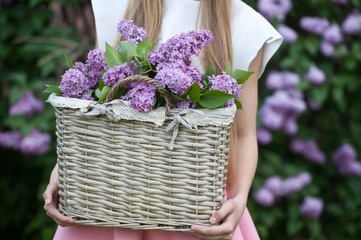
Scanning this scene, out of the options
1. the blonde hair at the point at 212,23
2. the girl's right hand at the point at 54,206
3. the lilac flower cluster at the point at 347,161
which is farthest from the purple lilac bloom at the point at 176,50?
the lilac flower cluster at the point at 347,161

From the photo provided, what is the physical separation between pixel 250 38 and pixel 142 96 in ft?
1.58

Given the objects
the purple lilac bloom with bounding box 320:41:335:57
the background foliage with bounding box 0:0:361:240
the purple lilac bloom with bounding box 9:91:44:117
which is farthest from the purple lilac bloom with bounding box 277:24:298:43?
the purple lilac bloom with bounding box 9:91:44:117

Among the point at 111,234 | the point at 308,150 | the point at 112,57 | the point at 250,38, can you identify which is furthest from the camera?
the point at 308,150

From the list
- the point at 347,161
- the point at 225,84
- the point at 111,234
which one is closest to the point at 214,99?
the point at 225,84

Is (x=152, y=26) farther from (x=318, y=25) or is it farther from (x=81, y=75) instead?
(x=318, y=25)

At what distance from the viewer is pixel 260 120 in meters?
3.44

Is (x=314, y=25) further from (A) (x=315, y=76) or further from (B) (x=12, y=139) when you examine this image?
(B) (x=12, y=139)

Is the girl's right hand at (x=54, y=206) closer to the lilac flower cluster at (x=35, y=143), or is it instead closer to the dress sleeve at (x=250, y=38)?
the dress sleeve at (x=250, y=38)

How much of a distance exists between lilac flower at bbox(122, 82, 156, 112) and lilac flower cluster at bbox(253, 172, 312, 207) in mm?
1916

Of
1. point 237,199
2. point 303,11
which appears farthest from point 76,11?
point 237,199

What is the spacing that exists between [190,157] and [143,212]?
0.15 m

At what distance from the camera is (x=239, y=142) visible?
2.02 metres

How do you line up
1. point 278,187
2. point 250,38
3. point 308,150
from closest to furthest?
point 250,38
point 278,187
point 308,150

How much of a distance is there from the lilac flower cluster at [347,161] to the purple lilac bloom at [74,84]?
7.31 ft
